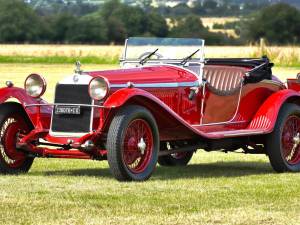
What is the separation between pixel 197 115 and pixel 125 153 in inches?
55.1

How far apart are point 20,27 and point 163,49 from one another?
77.8 metres

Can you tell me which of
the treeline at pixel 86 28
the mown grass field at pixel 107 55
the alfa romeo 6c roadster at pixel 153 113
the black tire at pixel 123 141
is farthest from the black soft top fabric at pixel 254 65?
the treeline at pixel 86 28

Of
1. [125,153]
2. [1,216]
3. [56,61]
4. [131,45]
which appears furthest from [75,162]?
[56,61]

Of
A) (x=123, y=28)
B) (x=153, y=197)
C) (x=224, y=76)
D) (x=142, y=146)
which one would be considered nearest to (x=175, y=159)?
(x=224, y=76)

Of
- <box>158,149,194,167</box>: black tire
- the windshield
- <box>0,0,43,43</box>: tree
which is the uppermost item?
the windshield

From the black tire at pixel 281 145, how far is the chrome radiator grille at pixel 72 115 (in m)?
2.38

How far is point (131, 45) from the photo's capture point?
38.5ft

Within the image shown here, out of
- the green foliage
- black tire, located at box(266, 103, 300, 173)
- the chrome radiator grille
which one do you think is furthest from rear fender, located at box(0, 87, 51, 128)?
the green foliage

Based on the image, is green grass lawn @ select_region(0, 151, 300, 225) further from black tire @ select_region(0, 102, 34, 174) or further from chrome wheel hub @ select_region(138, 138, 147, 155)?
chrome wheel hub @ select_region(138, 138, 147, 155)

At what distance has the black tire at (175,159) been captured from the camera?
1208cm

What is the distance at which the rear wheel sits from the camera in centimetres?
1208

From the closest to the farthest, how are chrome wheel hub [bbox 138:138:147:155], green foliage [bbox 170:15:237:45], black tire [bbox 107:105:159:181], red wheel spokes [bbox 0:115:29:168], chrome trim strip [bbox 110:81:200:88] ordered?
black tire [bbox 107:105:159:181], chrome wheel hub [bbox 138:138:147:155], chrome trim strip [bbox 110:81:200:88], red wheel spokes [bbox 0:115:29:168], green foliage [bbox 170:15:237:45]

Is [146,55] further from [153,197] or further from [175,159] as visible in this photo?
[153,197]

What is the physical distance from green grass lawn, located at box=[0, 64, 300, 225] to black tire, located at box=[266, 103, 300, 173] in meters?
0.18
